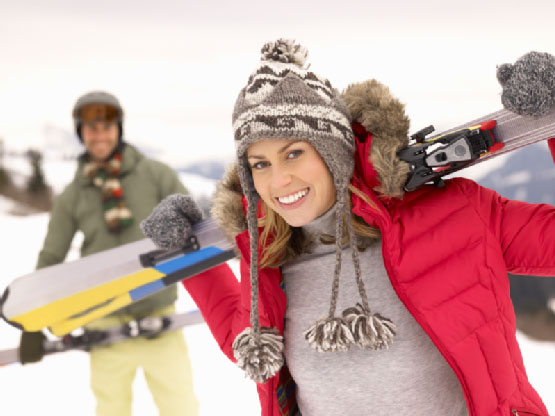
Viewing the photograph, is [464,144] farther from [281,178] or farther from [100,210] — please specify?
[100,210]

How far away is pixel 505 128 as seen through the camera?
2.18 ft

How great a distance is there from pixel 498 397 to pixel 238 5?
3178 millimetres

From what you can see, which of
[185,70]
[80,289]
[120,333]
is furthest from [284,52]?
[185,70]

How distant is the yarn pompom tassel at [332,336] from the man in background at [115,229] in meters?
1.08

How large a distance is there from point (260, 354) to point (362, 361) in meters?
0.16

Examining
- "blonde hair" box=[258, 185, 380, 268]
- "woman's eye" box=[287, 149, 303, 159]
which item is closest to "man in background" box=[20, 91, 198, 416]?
"blonde hair" box=[258, 185, 380, 268]

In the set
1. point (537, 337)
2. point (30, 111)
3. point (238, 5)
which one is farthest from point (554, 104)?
point (30, 111)

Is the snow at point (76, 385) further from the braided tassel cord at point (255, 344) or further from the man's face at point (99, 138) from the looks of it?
the braided tassel cord at point (255, 344)

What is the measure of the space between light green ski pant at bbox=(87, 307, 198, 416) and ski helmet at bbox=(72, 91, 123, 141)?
0.73 metres

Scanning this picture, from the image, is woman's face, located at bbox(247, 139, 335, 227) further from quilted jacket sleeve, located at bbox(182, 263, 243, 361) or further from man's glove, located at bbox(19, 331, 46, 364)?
man's glove, located at bbox(19, 331, 46, 364)

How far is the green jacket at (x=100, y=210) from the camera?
159cm

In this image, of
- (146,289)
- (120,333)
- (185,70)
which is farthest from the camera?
(185,70)

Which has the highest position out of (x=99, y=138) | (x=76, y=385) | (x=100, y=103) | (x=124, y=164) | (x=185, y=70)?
(x=185, y=70)

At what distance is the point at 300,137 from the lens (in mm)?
635
